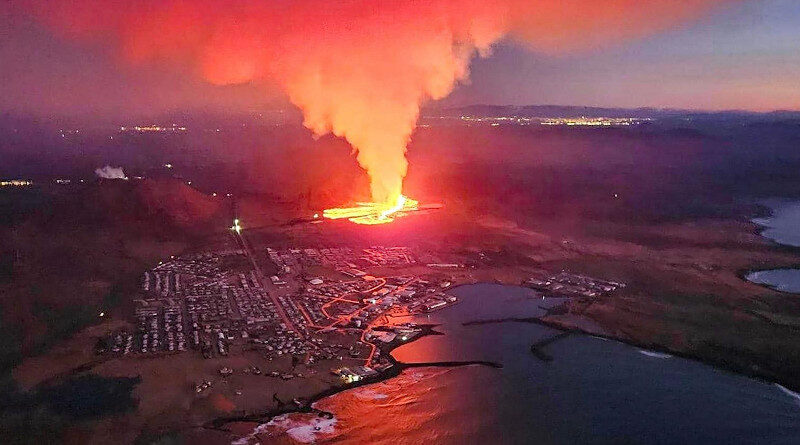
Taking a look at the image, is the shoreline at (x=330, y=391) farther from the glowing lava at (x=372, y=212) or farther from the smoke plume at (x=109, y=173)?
the smoke plume at (x=109, y=173)

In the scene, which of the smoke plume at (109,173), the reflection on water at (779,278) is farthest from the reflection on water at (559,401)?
the smoke plume at (109,173)

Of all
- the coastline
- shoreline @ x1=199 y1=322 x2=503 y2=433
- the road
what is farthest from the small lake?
the road

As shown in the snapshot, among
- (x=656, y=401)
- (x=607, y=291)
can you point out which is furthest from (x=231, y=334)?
(x=607, y=291)

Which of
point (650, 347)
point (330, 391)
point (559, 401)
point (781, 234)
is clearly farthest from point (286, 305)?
point (781, 234)

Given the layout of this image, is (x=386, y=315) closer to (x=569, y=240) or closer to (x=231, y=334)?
(x=231, y=334)

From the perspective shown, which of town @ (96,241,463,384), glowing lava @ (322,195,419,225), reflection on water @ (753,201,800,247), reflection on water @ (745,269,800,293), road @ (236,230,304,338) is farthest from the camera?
reflection on water @ (753,201,800,247)

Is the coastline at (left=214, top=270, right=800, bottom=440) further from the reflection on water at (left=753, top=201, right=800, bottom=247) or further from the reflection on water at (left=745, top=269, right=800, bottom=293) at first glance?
the reflection on water at (left=753, top=201, right=800, bottom=247)
